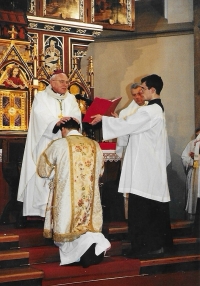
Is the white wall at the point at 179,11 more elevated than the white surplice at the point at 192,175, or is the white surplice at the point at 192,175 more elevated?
the white wall at the point at 179,11

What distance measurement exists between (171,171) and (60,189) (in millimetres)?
4559

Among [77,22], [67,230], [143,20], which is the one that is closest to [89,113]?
[67,230]

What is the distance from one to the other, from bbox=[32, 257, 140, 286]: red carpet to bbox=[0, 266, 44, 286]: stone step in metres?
0.08

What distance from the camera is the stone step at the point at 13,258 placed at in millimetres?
8164

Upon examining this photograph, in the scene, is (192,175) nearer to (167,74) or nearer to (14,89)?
(167,74)

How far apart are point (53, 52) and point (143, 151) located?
3451 millimetres

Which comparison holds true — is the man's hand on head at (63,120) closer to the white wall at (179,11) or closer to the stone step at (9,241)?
the stone step at (9,241)

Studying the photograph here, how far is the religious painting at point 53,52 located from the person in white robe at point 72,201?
330 centimetres

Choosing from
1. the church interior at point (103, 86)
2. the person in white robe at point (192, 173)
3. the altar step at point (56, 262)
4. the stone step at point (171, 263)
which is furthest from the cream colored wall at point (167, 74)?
the altar step at point (56, 262)

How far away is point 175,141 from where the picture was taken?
41.6 feet

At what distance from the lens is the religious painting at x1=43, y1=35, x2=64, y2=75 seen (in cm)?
1162

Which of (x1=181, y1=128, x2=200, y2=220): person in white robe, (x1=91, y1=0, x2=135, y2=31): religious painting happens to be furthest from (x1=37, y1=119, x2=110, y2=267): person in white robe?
(x1=91, y1=0, x2=135, y2=31): religious painting

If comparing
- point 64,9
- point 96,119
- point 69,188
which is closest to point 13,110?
point 96,119

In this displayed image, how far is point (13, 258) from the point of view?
8.23 metres
